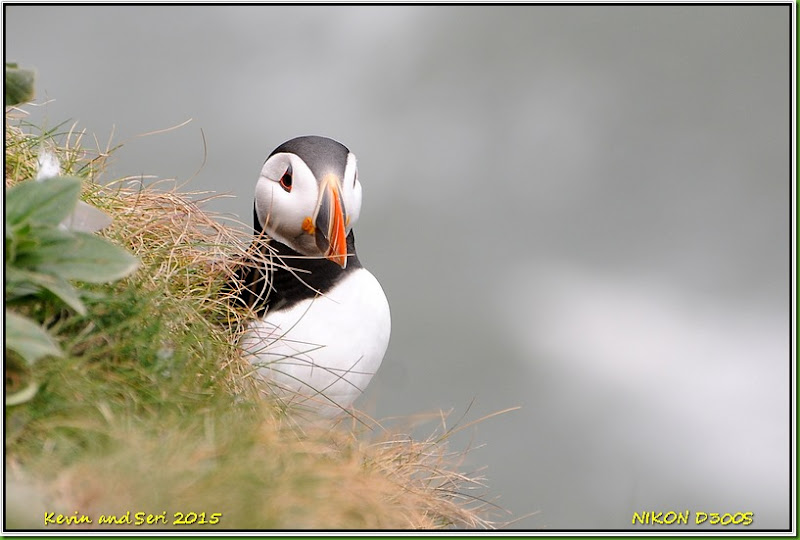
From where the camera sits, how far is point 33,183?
2457 mm

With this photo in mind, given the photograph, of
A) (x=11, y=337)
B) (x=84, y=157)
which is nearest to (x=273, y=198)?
(x=84, y=157)

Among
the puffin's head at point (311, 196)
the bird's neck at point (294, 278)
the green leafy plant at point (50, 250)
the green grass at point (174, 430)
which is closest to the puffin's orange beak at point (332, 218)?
the puffin's head at point (311, 196)

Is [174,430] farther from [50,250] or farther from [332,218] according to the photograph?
[332,218]

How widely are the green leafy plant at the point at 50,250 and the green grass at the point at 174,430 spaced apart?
189 mm

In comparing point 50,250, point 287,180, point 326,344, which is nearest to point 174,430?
point 50,250

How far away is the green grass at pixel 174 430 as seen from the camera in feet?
7.09

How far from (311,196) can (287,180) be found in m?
0.19

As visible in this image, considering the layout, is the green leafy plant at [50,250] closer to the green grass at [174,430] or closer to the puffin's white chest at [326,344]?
the green grass at [174,430]

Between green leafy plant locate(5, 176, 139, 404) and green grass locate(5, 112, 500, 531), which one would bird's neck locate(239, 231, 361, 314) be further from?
green leafy plant locate(5, 176, 139, 404)

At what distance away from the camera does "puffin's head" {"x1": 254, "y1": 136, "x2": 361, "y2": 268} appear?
358 centimetres

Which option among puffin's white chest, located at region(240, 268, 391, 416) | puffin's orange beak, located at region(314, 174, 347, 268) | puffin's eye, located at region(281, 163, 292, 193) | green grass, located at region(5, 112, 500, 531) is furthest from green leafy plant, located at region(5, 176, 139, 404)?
puffin's eye, located at region(281, 163, 292, 193)

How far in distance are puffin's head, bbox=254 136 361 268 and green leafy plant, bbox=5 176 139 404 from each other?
1256 mm

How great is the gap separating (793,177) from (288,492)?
2.26 m

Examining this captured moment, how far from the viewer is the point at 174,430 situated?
94.7 inches
